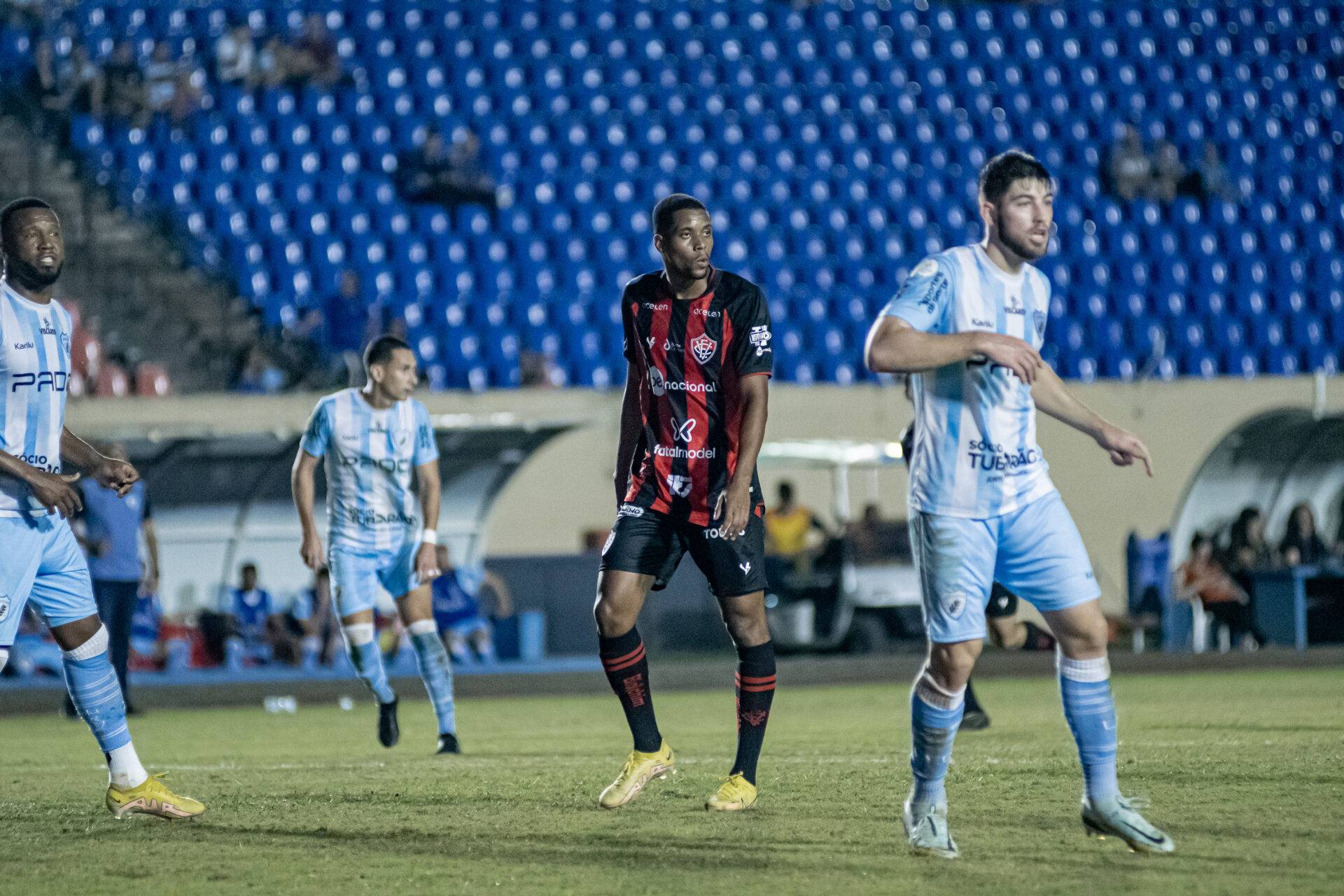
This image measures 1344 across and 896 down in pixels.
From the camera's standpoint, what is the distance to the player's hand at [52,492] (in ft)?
18.7

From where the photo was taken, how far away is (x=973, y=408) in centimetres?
509

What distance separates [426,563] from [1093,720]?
445 centimetres

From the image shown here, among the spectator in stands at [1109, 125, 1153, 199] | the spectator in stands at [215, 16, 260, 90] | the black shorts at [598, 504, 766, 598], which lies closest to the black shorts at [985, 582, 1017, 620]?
the black shorts at [598, 504, 766, 598]

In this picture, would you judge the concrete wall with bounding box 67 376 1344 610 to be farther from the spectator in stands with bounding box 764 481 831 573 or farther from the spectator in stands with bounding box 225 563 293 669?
the spectator in stands with bounding box 225 563 293 669

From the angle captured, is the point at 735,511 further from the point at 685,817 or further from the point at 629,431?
the point at 685,817

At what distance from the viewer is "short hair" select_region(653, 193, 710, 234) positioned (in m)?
6.08

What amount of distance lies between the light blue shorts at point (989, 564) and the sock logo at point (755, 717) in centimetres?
137

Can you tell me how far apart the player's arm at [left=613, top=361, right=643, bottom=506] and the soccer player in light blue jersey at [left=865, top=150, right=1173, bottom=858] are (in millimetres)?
1489

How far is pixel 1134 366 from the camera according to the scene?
61.8 feet

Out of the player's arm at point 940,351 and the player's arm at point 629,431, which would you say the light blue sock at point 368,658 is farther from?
the player's arm at point 940,351

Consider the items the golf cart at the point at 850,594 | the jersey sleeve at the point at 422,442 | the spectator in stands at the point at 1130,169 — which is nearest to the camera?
the jersey sleeve at the point at 422,442

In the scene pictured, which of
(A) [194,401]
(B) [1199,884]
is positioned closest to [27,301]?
(B) [1199,884]

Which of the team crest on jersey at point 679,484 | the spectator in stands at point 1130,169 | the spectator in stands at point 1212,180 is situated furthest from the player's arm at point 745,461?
the spectator in stands at point 1212,180

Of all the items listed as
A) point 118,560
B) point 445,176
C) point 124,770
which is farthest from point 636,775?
point 445,176
